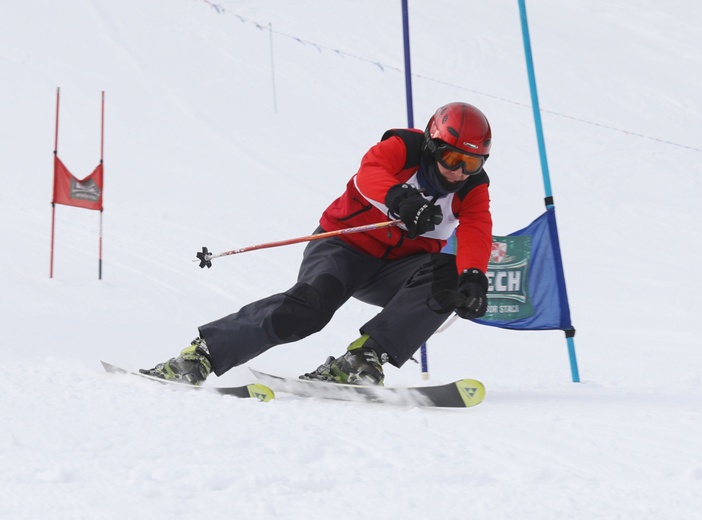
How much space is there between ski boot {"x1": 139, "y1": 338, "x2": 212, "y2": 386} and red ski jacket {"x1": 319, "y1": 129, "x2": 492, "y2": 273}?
2.91ft

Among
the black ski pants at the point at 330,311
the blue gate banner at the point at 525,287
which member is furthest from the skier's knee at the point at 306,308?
the blue gate banner at the point at 525,287

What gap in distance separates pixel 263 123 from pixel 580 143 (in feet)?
18.8

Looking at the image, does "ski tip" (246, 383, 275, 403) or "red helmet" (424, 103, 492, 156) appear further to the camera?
"red helmet" (424, 103, 492, 156)

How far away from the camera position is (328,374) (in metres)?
3.70

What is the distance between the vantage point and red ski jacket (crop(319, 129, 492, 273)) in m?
3.70

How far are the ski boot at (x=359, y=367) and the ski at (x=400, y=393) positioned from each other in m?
0.09

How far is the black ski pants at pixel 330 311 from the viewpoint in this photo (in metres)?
3.51

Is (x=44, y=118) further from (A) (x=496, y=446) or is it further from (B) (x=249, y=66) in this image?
(A) (x=496, y=446)

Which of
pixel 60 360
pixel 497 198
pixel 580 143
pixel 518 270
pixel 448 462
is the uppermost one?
pixel 580 143

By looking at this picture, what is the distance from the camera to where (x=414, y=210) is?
133 inches

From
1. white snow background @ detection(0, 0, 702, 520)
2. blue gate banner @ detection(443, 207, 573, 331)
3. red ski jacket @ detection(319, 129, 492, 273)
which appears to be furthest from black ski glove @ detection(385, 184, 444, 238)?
blue gate banner @ detection(443, 207, 573, 331)

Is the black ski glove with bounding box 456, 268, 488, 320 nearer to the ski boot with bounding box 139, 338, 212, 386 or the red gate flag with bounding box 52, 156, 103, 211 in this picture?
the ski boot with bounding box 139, 338, 212, 386

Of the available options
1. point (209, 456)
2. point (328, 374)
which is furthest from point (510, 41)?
point (209, 456)

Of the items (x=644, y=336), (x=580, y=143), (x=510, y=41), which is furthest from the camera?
(x=510, y=41)
